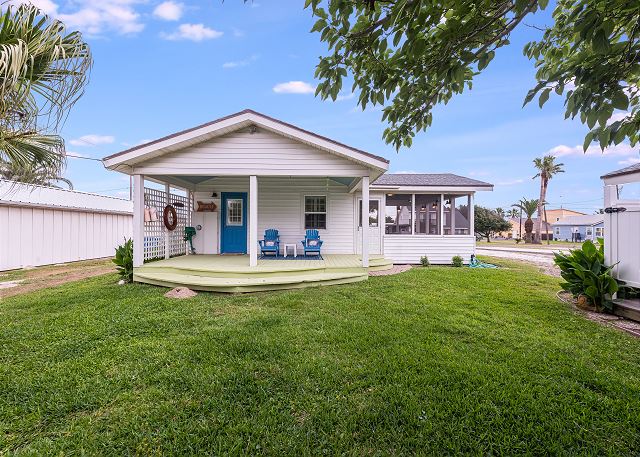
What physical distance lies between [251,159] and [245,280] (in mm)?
2907

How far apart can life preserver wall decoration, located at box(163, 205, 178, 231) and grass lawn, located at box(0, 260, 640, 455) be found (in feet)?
11.4

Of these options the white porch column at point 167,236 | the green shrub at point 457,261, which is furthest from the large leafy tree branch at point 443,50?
the green shrub at point 457,261

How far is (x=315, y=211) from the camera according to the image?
10430 millimetres

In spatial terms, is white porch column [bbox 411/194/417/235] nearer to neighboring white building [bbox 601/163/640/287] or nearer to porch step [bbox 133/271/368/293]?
porch step [bbox 133/271/368/293]

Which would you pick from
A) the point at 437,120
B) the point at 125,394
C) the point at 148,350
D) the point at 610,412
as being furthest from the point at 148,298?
the point at 610,412

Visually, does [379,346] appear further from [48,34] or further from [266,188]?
[266,188]

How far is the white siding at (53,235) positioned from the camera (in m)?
11.1

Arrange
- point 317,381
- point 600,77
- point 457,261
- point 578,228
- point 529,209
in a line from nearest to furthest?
point 600,77, point 317,381, point 457,261, point 529,209, point 578,228

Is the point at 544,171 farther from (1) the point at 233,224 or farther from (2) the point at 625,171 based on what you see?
(1) the point at 233,224

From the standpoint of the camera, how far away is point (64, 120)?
3537 mm

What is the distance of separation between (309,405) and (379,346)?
143 centimetres

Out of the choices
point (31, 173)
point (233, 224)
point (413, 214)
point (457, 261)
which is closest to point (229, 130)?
point (233, 224)

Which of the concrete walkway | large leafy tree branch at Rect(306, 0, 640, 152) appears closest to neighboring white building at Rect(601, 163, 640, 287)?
large leafy tree branch at Rect(306, 0, 640, 152)

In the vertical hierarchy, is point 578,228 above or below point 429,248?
above
